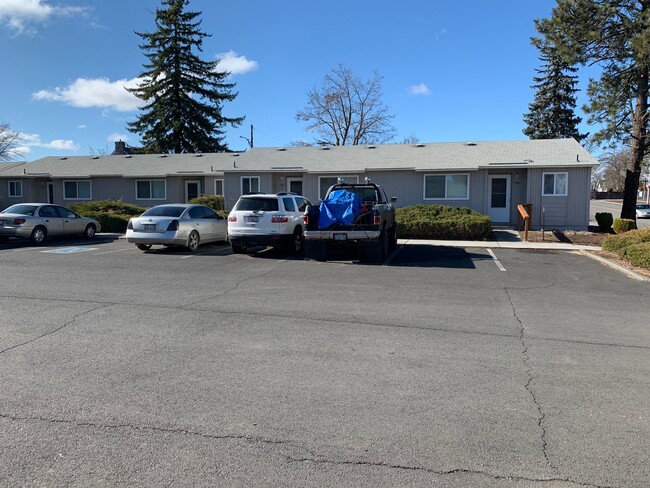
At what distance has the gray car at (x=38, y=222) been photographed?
54.1 ft

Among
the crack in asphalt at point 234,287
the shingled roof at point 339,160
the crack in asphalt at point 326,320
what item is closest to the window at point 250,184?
the shingled roof at point 339,160

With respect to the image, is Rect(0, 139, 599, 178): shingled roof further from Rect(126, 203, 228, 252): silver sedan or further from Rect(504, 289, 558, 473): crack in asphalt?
Rect(504, 289, 558, 473): crack in asphalt

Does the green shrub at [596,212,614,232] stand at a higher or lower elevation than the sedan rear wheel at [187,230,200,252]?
higher

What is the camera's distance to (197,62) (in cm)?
5078

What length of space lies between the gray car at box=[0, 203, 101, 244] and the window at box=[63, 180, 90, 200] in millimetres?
13649

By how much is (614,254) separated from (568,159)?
8039 millimetres

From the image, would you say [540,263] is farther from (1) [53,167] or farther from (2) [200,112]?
(2) [200,112]

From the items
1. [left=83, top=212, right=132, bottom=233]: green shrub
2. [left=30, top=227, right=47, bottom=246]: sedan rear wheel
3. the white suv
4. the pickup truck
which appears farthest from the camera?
[left=83, top=212, right=132, bottom=233]: green shrub

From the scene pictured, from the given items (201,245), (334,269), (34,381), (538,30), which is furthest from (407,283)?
(538,30)

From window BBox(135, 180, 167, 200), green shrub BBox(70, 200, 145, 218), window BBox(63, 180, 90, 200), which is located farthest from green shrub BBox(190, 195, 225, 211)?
window BBox(63, 180, 90, 200)

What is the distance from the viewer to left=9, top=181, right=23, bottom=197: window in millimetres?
32406

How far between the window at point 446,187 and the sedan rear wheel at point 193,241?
41.5 feet

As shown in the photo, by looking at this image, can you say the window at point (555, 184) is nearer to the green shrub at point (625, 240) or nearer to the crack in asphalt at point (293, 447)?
the green shrub at point (625, 240)

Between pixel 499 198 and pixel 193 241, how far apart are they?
15.1 metres
